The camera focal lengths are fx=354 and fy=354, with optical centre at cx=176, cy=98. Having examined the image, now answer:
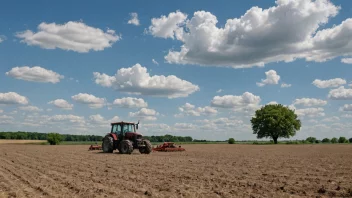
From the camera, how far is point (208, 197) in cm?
851

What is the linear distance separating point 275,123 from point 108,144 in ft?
152

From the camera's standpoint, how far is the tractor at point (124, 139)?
2484 centimetres

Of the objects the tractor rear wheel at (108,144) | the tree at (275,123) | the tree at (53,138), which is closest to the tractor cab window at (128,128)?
the tractor rear wheel at (108,144)

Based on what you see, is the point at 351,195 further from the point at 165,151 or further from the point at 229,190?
the point at 165,151

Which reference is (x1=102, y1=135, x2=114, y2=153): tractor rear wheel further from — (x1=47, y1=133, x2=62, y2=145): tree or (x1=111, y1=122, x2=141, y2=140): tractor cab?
(x1=47, y1=133, x2=62, y2=145): tree

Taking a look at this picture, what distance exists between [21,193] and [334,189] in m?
8.30

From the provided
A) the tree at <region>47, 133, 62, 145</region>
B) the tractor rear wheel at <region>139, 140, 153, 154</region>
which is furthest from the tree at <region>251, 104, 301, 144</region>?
the tractor rear wheel at <region>139, 140, 153, 154</region>

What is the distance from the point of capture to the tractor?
81.5 feet

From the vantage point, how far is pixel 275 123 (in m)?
65.9

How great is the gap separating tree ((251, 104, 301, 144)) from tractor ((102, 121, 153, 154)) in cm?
4517

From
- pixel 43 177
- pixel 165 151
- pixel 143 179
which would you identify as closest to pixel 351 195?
pixel 143 179

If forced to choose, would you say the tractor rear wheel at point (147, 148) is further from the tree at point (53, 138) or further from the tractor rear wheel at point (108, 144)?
the tree at point (53, 138)

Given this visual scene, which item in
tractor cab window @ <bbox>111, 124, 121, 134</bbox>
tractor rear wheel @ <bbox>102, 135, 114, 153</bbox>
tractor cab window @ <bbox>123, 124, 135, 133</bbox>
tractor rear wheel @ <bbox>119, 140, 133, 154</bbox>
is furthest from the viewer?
tractor cab window @ <bbox>111, 124, 121, 134</bbox>

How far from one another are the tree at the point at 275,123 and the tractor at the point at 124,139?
45.2 m
